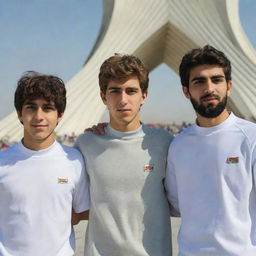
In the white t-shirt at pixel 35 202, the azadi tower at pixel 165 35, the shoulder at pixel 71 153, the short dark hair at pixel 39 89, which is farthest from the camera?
the azadi tower at pixel 165 35

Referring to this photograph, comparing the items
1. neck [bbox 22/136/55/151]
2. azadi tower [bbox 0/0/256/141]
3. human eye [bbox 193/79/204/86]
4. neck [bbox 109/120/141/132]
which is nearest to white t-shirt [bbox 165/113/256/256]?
human eye [bbox 193/79/204/86]

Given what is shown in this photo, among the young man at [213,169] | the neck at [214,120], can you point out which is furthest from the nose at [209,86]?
the neck at [214,120]

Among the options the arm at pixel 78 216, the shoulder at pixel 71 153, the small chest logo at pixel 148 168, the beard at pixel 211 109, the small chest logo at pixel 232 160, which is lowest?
the arm at pixel 78 216

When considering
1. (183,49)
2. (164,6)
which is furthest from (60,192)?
(183,49)

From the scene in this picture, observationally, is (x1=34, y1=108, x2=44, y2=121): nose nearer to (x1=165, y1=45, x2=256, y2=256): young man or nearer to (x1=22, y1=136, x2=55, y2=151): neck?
(x1=22, y1=136, x2=55, y2=151): neck

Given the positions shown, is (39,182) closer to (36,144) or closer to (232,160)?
(36,144)

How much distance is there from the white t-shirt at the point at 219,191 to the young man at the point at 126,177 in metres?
0.15

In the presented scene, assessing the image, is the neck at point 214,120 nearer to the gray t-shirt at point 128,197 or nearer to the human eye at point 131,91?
the gray t-shirt at point 128,197

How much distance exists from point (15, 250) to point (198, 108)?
1124 millimetres

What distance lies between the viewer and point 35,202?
220 centimetres

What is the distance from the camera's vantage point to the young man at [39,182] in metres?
2.18

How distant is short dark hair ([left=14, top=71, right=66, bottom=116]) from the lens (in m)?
2.28

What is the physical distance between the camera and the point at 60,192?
7.42ft

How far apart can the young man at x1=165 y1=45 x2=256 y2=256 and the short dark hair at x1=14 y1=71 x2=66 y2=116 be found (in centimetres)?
64
